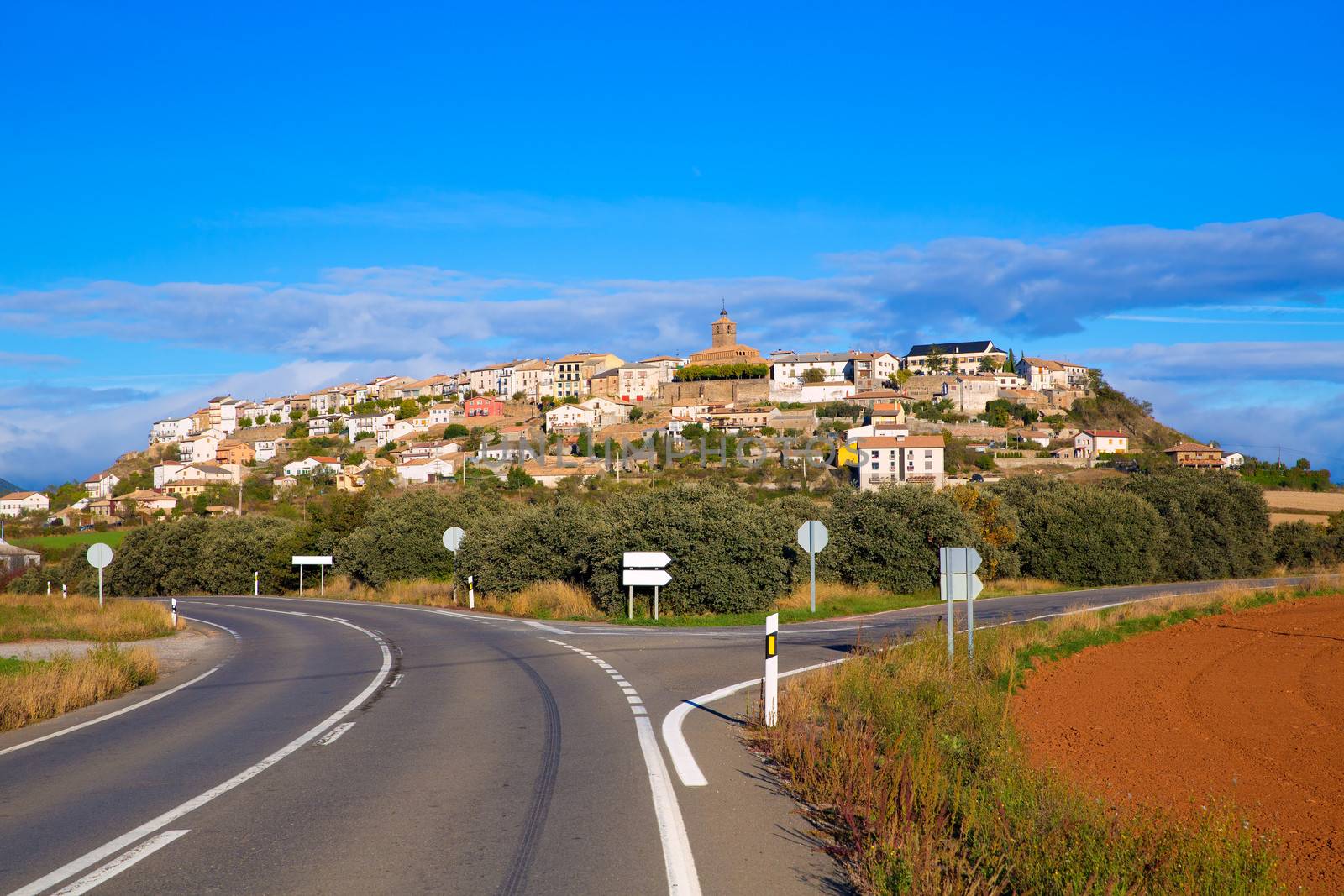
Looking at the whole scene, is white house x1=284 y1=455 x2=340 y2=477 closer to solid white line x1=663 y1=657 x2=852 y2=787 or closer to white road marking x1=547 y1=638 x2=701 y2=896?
solid white line x1=663 y1=657 x2=852 y2=787

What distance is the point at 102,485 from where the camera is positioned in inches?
7219

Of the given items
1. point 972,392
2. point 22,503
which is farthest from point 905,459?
A: point 22,503

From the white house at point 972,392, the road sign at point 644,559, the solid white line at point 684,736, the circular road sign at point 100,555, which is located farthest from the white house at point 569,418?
the solid white line at point 684,736

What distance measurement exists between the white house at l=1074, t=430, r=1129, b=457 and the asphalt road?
128971 mm

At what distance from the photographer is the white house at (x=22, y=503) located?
176 metres

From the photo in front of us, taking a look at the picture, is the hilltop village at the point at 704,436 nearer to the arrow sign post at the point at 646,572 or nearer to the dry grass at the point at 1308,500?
the dry grass at the point at 1308,500

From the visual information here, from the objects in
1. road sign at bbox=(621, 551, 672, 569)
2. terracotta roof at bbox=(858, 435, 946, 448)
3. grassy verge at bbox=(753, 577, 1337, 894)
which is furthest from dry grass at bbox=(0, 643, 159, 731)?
terracotta roof at bbox=(858, 435, 946, 448)

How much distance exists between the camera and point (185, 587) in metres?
61.6

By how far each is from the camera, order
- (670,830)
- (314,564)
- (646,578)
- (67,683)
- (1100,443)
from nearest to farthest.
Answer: (670,830) → (67,683) → (646,578) → (314,564) → (1100,443)

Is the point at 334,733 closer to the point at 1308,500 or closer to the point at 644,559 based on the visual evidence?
the point at 644,559

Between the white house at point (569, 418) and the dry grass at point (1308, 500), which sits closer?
the dry grass at point (1308, 500)

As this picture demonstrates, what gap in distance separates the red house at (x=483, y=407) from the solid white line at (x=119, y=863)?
17912 cm

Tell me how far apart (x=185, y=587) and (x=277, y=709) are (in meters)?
54.4

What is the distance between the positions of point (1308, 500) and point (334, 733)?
88680 millimetres
